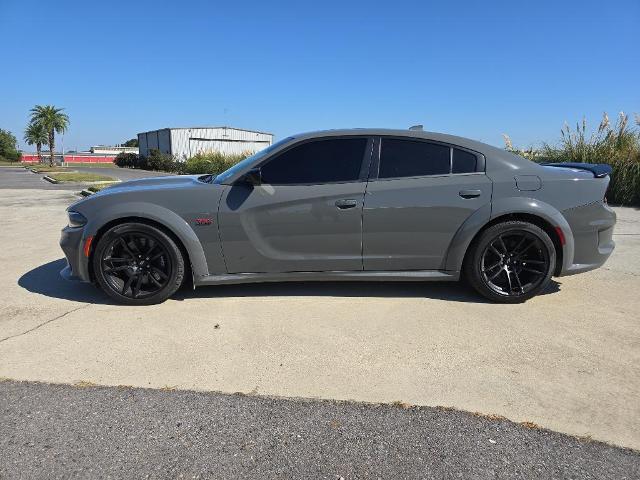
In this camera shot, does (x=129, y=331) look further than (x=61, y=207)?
No

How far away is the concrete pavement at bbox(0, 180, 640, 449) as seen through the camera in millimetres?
2762

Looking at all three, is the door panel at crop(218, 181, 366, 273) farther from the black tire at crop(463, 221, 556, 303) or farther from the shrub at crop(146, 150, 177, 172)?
the shrub at crop(146, 150, 177, 172)

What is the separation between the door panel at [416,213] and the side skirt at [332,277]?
0.13 m

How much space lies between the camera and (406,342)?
11.3 ft

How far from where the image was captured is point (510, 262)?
4.26 m

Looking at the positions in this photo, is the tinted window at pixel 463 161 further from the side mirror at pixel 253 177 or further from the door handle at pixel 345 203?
the side mirror at pixel 253 177

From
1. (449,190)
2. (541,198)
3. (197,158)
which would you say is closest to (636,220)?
(541,198)

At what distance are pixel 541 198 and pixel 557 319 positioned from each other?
105 centimetres

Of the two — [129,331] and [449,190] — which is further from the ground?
[449,190]

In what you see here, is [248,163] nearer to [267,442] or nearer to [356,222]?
[356,222]

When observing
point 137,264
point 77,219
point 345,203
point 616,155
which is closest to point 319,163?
point 345,203

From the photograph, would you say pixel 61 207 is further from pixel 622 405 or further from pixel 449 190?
pixel 622 405

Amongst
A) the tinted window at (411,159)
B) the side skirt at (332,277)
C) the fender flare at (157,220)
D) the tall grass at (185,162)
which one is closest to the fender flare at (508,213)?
the side skirt at (332,277)

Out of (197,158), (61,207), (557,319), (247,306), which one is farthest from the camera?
(197,158)
